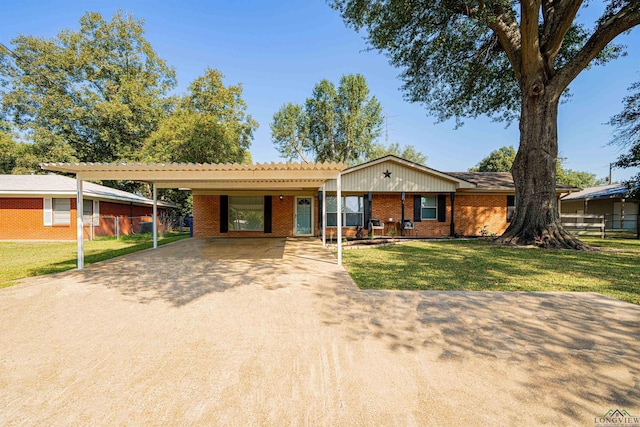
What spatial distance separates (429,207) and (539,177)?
5.02 meters

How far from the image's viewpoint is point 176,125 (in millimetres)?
18938

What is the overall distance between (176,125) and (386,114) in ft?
65.3

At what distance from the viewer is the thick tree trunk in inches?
377

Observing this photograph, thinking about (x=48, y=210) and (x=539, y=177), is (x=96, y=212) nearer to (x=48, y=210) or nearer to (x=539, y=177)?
(x=48, y=210)

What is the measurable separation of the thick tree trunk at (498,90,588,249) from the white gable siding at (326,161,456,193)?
11.9 ft

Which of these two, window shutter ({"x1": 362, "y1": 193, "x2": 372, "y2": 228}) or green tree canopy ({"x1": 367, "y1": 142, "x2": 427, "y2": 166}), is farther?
green tree canopy ({"x1": 367, "y1": 142, "x2": 427, "y2": 166})

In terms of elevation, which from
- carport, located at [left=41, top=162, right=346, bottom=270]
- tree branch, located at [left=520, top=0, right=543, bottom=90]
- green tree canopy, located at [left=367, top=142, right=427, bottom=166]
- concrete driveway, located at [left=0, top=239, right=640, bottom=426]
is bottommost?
concrete driveway, located at [left=0, top=239, right=640, bottom=426]

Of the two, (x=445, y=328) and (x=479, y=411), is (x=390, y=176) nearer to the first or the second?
(x=445, y=328)

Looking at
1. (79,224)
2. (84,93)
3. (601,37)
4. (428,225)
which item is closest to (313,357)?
(79,224)

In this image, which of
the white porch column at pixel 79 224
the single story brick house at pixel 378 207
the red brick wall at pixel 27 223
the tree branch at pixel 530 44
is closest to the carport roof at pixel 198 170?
the white porch column at pixel 79 224

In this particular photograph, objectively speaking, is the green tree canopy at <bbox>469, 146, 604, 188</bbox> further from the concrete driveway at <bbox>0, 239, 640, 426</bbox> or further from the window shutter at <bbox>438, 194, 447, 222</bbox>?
the concrete driveway at <bbox>0, 239, 640, 426</bbox>

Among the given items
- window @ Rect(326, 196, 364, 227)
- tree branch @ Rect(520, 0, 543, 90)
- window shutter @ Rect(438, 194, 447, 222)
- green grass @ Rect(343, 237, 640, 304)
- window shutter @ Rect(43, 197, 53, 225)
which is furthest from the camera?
window shutter @ Rect(438, 194, 447, 222)

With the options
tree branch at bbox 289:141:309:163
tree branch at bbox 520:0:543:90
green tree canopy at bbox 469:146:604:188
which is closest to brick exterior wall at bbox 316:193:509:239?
tree branch at bbox 520:0:543:90

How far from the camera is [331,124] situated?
27766 millimetres
